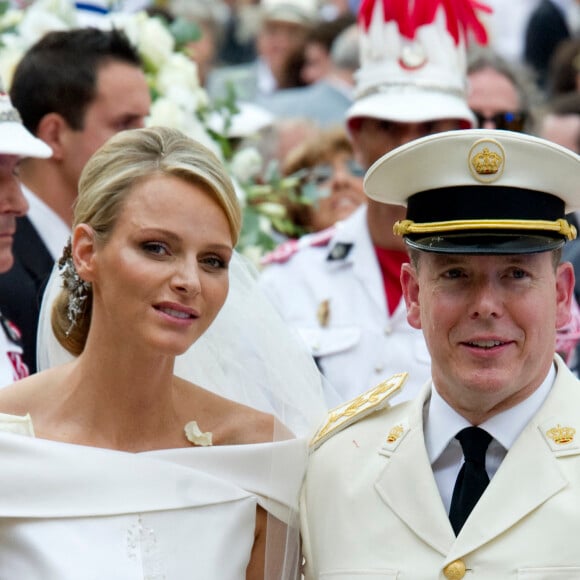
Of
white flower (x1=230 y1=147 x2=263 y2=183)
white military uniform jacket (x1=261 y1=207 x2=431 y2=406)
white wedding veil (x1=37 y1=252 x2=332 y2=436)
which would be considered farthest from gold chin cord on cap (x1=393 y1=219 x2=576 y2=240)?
white flower (x1=230 y1=147 x2=263 y2=183)

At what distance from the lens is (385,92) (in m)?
6.38

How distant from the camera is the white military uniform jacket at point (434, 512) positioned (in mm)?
3711

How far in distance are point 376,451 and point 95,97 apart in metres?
2.52

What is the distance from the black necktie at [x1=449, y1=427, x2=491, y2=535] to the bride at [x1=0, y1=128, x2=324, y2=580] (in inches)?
21.6

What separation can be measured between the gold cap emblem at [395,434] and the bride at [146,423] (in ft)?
1.05

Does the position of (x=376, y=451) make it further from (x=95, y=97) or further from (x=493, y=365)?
(x=95, y=97)

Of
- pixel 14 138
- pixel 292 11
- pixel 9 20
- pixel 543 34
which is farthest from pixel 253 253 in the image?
pixel 543 34

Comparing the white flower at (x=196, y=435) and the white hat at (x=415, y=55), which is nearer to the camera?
the white flower at (x=196, y=435)

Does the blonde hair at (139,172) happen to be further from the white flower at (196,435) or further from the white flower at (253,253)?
the white flower at (253,253)

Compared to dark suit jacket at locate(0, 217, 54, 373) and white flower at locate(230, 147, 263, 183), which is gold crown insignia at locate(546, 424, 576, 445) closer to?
dark suit jacket at locate(0, 217, 54, 373)

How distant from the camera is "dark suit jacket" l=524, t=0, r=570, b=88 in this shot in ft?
41.2

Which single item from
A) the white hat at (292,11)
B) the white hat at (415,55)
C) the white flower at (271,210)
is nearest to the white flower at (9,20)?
the white flower at (271,210)

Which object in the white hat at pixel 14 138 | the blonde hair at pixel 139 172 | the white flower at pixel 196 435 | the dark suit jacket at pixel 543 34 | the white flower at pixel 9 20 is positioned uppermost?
A: the dark suit jacket at pixel 543 34

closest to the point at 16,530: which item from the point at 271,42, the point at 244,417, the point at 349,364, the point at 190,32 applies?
the point at 244,417
